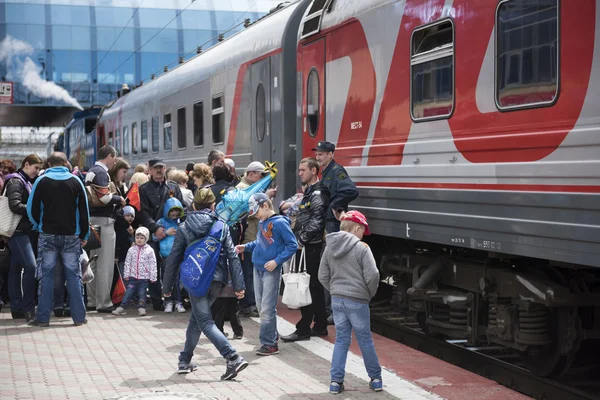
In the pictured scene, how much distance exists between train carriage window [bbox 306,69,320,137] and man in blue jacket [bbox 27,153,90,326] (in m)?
2.73

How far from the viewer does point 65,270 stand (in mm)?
10125

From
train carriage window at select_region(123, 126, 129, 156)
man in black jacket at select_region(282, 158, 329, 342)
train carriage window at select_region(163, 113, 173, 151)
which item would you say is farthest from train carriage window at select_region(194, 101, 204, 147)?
train carriage window at select_region(123, 126, 129, 156)

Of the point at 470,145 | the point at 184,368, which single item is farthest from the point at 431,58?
the point at 184,368

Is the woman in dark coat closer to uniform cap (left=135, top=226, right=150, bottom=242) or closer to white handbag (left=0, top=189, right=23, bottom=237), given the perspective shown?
white handbag (left=0, top=189, right=23, bottom=237)

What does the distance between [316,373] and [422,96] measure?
8.46 feet

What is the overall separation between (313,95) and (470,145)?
12.3 feet

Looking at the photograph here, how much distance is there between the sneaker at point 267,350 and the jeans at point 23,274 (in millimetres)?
3142

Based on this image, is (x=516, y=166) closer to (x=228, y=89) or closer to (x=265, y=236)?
(x=265, y=236)

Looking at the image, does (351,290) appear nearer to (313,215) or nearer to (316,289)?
(313,215)

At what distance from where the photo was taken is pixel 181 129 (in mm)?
17578

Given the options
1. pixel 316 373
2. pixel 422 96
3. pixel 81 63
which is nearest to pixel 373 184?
pixel 422 96

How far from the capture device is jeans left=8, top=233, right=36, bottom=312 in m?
10.4

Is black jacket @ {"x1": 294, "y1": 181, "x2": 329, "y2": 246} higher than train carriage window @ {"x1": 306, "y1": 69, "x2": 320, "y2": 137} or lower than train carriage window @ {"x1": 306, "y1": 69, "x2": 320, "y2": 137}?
lower

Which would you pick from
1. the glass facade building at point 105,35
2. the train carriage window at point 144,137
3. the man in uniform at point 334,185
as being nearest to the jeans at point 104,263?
the man in uniform at point 334,185
